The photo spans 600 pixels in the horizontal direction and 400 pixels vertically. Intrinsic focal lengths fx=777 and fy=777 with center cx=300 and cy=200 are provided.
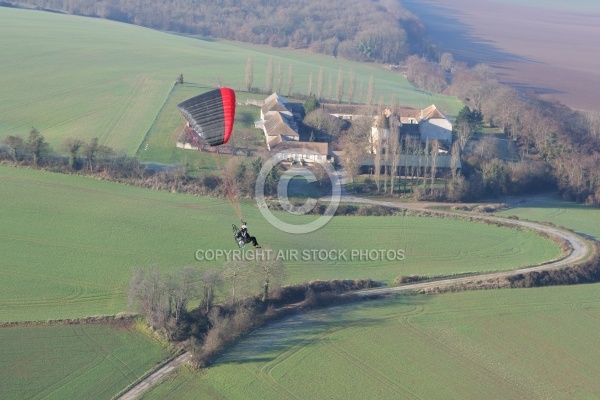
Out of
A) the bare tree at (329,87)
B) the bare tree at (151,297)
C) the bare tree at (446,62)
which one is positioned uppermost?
the bare tree at (446,62)

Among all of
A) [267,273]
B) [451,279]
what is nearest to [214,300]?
[267,273]

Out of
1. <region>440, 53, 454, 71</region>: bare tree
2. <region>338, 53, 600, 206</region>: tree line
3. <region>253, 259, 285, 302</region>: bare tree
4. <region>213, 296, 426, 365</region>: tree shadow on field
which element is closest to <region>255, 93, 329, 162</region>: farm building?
<region>338, 53, 600, 206</region>: tree line

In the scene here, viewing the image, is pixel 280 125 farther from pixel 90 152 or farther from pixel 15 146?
pixel 15 146

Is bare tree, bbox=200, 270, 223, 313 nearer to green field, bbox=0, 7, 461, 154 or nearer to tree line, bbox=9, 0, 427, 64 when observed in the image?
green field, bbox=0, 7, 461, 154

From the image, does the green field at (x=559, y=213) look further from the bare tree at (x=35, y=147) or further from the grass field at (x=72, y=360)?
the bare tree at (x=35, y=147)

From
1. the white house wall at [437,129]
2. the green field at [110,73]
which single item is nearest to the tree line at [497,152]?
the white house wall at [437,129]

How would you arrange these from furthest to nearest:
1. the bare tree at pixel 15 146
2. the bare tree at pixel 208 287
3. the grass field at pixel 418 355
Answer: the bare tree at pixel 15 146
the bare tree at pixel 208 287
the grass field at pixel 418 355
